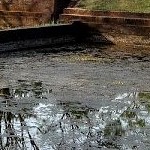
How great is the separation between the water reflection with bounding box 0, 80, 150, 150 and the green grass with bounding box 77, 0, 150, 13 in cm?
889

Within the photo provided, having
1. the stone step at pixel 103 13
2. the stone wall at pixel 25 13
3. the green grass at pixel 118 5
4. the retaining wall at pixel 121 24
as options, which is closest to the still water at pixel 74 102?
the retaining wall at pixel 121 24

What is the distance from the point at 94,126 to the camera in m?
8.92

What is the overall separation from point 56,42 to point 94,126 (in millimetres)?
9937

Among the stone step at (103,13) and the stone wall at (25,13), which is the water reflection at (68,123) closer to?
the stone step at (103,13)

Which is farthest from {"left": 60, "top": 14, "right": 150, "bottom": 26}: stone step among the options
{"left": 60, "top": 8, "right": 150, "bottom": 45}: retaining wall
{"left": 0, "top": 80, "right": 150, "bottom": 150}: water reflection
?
{"left": 0, "top": 80, "right": 150, "bottom": 150}: water reflection

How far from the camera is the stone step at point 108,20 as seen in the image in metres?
18.3

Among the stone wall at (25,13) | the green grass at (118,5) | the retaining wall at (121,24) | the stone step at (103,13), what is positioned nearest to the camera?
the retaining wall at (121,24)

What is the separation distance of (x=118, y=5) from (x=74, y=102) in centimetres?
1057

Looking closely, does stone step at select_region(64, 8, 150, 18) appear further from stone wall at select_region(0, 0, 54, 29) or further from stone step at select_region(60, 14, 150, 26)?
stone wall at select_region(0, 0, 54, 29)

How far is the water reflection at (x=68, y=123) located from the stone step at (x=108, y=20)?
750 cm

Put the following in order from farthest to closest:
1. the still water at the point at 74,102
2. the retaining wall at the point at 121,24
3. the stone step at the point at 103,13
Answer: the stone step at the point at 103,13, the retaining wall at the point at 121,24, the still water at the point at 74,102

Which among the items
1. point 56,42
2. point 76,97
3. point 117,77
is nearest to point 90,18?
point 56,42

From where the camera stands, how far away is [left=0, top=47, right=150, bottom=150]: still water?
27.0 ft

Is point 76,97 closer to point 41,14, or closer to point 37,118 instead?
point 37,118
